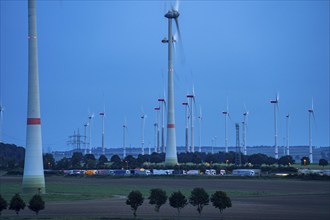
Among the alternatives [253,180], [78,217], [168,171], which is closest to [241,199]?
[78,217]

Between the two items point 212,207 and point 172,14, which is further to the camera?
point 172,14

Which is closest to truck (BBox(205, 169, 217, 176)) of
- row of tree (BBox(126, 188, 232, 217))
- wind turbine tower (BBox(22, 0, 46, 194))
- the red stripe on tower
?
wind turbine tower (BBox(22, 0, 46, 194))

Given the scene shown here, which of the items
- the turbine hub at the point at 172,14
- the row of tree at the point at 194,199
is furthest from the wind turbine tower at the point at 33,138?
the turbine hub at the point at 172,14

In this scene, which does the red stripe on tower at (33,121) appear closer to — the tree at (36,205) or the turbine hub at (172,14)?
the tree at (36,205)

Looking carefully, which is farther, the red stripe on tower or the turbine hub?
the turbine hub

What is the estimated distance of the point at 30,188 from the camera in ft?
293

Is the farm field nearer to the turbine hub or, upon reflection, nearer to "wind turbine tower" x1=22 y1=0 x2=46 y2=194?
"wind turbine tower" x1=22 y1=0 x2=46 y2=194

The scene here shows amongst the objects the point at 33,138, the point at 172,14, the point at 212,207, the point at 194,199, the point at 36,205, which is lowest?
the point at 212,207

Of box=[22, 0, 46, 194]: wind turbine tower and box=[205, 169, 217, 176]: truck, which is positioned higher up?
box=[22, 0, 46, 194]: wind turbine tower

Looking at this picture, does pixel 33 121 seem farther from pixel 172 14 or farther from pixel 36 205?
pixel 172 14

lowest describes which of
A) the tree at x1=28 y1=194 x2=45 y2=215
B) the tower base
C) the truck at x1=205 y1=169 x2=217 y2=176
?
the tree at x1=28 y1=194 x2=45 y2=215

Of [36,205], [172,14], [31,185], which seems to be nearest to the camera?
[36,205]

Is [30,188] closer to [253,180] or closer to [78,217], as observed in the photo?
[78,217]

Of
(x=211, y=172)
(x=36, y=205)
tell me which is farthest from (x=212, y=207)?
(x=211, y=172)
